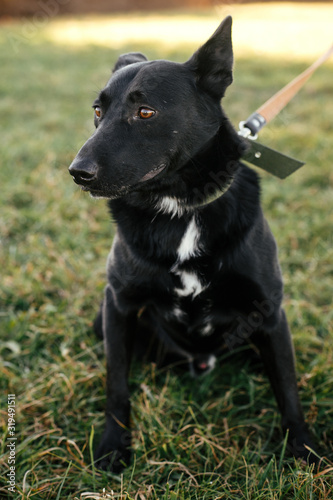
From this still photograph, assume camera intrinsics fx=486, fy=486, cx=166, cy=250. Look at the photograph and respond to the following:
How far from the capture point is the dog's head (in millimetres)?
1656

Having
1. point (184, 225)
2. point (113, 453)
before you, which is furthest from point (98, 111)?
point (113, 453)

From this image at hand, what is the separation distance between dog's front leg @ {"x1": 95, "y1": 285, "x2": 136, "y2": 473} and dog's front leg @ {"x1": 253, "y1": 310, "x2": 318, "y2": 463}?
1.79 feet

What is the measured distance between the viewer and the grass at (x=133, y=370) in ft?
5.78

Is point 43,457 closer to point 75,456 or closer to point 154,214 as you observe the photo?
point 75,456

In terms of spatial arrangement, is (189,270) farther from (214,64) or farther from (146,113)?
(214,64)

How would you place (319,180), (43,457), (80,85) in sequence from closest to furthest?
1. (43,457)
2. (319,180)
3. (80,85)

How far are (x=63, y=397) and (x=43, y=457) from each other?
1.09 feet

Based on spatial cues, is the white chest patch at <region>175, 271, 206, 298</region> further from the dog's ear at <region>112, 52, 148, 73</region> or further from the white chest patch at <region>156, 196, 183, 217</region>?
the dog's ear at <region>112, 52, 148, 73</region>

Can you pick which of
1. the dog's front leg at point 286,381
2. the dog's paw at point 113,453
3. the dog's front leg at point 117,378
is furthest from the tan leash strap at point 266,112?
the dog's paw at point 113,453

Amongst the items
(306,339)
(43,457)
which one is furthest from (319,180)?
(43,457)

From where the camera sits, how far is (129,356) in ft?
6.73

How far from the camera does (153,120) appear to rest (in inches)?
67.4

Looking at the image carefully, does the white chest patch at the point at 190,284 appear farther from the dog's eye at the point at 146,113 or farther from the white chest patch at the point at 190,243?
the dog's eye at the point at 146,113

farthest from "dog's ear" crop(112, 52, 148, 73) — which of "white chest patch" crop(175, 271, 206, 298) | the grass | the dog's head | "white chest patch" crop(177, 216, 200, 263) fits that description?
"white chest patch" crop(175, 271, 206, 298)
